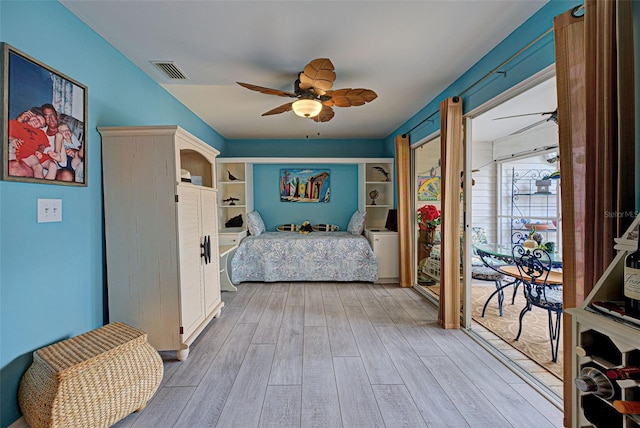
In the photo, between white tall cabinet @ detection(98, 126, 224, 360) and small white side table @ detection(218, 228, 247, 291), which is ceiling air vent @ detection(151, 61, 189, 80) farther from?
small white side table @ detection(218, 228, 247, 291)

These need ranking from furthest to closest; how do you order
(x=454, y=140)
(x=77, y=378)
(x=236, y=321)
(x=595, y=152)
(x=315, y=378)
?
(x=236, y=321) → (x=454, y=140) → (x=315, y=378) → (x=77, y=378) → (x=595, y=152)

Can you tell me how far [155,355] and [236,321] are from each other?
1159 mm

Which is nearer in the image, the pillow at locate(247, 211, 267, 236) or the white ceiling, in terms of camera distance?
the white ceiling

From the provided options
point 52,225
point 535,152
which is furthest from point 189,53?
point 535,152

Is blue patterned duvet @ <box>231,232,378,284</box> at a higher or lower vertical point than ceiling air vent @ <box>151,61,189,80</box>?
lower

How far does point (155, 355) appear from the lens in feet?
5.82

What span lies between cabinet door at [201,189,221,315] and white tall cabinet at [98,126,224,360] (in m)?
0.43

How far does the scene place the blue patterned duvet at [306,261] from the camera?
4.20m

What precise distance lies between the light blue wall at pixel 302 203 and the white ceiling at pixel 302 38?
2.20m

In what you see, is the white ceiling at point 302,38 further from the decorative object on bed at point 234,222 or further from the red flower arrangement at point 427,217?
the decorative object on bed at point 234,222

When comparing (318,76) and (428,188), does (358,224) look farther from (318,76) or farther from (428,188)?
(318,76)

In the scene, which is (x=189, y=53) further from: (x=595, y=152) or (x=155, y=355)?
(x=595, y=152)

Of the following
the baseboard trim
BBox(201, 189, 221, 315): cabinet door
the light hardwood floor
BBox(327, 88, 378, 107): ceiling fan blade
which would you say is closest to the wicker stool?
the baseboard trim

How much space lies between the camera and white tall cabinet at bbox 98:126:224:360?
205 centimetres
